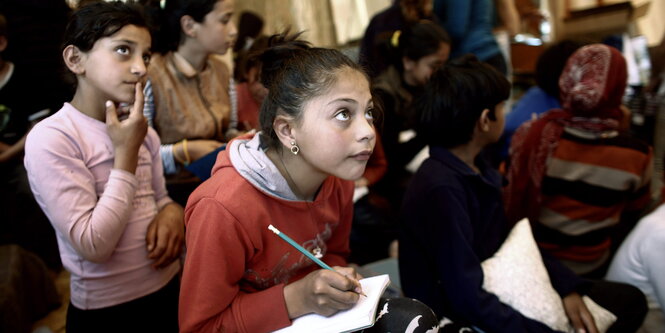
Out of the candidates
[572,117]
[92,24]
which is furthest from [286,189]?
[572,117]

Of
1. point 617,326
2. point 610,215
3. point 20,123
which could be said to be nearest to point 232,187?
point 20,123

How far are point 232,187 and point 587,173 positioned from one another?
1.43m

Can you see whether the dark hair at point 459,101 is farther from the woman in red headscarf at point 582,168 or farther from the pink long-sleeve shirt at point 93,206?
the pink long-sleeve shirt at point 93,206

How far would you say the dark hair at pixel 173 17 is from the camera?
172 cm

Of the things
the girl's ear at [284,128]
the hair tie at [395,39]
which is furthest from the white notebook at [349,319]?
the hair tie at [395,39]

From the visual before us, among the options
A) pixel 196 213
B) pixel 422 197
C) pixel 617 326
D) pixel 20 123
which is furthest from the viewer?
pixel 20 123

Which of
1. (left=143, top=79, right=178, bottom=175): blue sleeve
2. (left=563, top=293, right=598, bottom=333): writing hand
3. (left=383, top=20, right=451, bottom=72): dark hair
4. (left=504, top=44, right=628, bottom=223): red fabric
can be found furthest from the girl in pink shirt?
(left=383, top=20, right=451, bottom=72): dark hair

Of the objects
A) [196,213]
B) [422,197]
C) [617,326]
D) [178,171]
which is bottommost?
[617,326]

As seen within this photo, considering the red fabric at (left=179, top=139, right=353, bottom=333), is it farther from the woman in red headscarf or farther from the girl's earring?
the woman in red headscarf

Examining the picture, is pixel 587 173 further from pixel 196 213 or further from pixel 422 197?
pixel 196 213

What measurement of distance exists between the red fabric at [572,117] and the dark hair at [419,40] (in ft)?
2.13

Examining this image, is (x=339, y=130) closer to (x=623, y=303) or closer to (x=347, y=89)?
(x=347, y=89)

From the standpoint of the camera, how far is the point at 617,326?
156cm

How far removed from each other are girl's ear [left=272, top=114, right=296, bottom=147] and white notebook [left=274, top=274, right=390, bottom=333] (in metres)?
0.38
